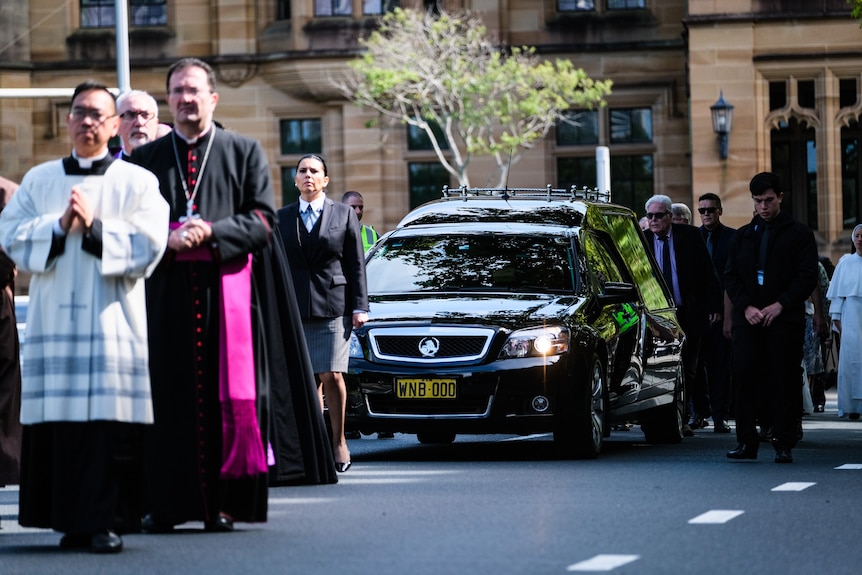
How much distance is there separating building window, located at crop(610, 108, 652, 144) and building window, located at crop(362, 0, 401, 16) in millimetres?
4951

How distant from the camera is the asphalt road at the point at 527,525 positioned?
783 cm

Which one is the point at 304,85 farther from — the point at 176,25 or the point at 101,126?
the point at 101,126

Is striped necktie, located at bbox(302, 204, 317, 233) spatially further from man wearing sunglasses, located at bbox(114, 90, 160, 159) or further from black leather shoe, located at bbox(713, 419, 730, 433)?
black leather shoe, located at bbox(713, 419, 730, 433)

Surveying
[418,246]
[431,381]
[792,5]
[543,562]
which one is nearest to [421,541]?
[543,562]

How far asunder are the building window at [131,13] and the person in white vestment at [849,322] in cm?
2489

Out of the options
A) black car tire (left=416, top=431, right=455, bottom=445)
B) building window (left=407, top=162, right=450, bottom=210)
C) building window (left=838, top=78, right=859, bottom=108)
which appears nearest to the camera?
black car tire (left=416, top=431, right=455, bottom=445)

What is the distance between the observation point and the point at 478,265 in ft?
45.8

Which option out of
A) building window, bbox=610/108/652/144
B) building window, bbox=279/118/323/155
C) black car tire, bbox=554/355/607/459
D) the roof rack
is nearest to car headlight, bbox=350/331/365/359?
black car tire, bbox=554/355/607/459

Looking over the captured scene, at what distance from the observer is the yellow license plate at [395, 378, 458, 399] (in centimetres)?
1275

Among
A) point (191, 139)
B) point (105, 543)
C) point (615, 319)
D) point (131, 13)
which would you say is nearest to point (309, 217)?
point (615, 319)

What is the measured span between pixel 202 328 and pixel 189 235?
1.53ft

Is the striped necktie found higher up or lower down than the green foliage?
lower down

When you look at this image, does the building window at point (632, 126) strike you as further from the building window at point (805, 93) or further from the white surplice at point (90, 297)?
the white surplice at point (90, 297)

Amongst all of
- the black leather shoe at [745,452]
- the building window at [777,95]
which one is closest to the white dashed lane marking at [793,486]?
the black leather shoe at [745,452]
